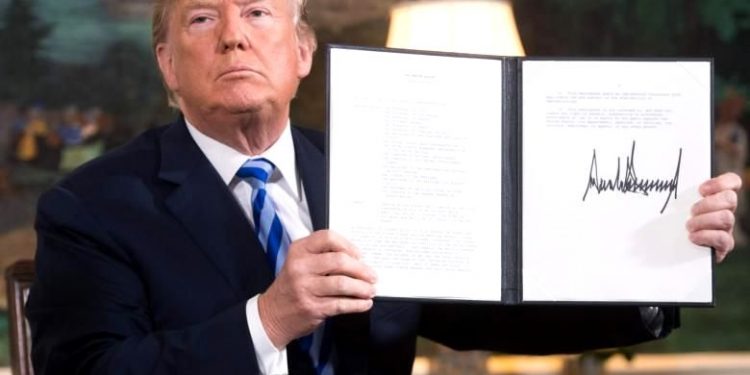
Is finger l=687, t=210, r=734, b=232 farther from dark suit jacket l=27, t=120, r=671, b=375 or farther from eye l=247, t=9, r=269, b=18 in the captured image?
eye l=247, t=9, r=269, b=18

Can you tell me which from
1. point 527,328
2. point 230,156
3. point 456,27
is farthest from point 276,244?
point 456,27

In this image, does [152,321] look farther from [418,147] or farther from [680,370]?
[680,370]

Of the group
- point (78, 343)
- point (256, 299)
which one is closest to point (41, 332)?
point (78, 343)

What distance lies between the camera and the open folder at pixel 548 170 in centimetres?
202

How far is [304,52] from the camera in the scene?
2338mm

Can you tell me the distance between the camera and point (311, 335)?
222cm

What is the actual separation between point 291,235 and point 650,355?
9.07 ft

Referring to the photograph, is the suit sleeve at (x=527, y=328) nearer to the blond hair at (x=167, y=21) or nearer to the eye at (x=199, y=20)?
the blond hair at (x=167, y=21)

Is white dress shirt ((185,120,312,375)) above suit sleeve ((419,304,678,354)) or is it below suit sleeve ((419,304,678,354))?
above

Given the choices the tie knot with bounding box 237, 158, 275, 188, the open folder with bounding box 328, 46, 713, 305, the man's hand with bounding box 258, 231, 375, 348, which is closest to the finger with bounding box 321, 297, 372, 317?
the man's hand with bounding box 258, 231, 375, 348

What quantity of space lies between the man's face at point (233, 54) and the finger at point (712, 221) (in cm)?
72

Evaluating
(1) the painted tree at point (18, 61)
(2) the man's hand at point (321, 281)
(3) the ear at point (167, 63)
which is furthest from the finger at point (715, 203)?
(1) the painted tree at point (18, 61)

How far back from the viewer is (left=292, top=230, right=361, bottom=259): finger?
1886 millimetres

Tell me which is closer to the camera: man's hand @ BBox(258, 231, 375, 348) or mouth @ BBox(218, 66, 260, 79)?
man's hand @ BBox(258, 231, 375, 348)
